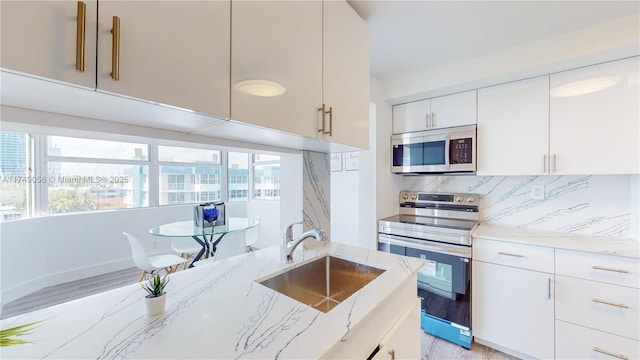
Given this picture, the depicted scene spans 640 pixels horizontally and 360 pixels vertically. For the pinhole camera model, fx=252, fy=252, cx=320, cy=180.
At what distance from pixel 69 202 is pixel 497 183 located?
4924 mm

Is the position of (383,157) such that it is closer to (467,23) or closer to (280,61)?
(467,23)

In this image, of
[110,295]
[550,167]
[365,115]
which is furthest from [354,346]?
[550,167]

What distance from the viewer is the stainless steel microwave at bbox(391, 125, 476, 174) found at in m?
2.12

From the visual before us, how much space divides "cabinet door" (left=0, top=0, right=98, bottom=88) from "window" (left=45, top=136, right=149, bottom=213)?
302 centimetres

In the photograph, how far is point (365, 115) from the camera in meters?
1.49

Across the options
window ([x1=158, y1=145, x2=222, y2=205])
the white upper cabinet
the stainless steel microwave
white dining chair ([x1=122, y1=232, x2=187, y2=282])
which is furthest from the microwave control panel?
window ([x1=158, y1=145, x2=222, y2=205])

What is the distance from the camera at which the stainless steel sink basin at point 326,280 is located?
1.22 m

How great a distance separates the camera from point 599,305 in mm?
1512

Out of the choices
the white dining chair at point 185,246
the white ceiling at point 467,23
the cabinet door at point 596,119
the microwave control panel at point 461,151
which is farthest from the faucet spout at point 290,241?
the white dining chair at point 185,246

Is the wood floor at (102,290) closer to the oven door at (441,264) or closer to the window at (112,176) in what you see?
the oven door at (441,264)

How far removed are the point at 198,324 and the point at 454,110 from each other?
93.4 inches

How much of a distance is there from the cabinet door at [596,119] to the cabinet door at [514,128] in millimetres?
60

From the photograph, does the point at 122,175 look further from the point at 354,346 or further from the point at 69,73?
the point at 354,346

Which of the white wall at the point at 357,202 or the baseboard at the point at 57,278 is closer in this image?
the white wall at the point at 357,202
